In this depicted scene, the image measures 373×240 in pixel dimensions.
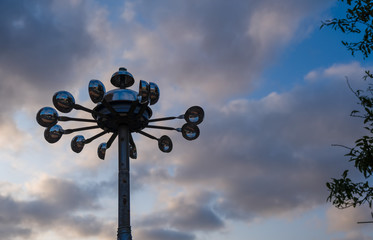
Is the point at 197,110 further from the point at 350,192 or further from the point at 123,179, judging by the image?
the point at 350,192

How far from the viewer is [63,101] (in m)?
10.9

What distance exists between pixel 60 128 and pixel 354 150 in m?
7.59

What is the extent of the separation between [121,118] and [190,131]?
6.69 feet

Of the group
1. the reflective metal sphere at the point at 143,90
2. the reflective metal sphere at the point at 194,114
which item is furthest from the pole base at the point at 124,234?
the reflective metal sphere at the point at 194,114

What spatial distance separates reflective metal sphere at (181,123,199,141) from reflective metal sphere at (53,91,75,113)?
3.20 m

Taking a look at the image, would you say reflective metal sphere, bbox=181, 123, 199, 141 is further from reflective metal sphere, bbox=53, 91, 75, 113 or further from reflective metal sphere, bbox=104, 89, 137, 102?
reflective metal sphere, bbox=53, 91, 75, 113

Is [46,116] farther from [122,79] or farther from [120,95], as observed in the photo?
[122,79]

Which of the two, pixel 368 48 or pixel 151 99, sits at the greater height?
pixel 151 99

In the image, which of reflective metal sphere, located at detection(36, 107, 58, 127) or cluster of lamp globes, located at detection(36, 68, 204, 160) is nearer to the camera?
cluster of lamp globes, located at detection(36, 68, 204, 160)

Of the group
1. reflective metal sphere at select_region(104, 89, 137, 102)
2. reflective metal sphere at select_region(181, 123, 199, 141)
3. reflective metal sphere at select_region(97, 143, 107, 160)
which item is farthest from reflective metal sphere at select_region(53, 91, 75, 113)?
reflective metal sphere at select_region(97, 143, 107, 160)

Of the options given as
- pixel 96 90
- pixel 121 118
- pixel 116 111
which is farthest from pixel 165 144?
pixel 96 90

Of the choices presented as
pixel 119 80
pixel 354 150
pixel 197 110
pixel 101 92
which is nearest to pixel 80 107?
pixel 101 92

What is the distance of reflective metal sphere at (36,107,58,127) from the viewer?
11.4 meters

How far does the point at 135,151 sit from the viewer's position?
14.3m
